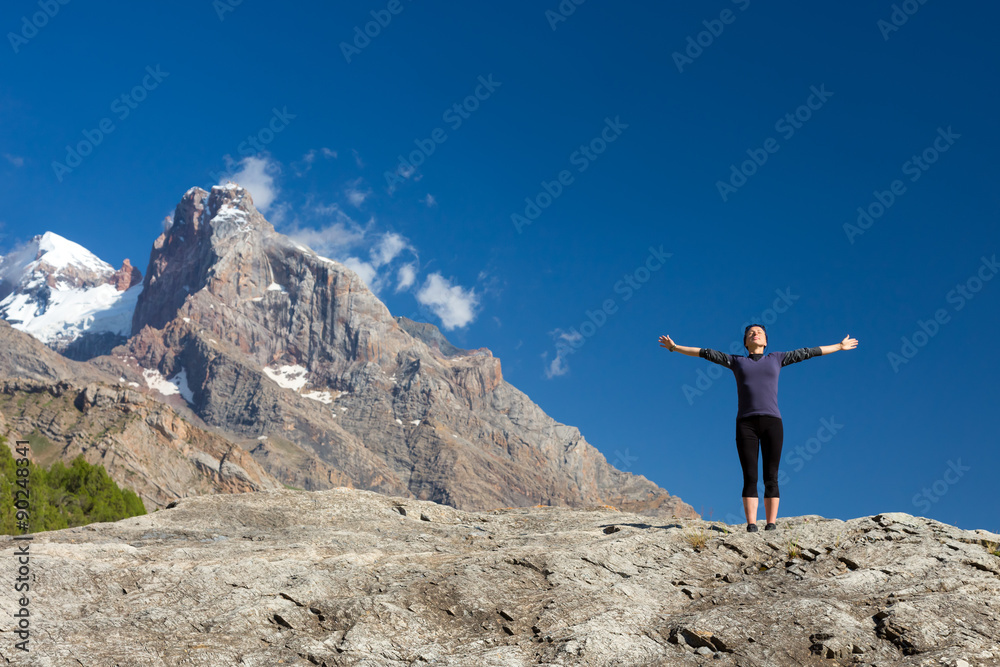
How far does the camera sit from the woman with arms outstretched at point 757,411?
37.2 feet

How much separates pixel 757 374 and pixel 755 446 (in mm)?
1075

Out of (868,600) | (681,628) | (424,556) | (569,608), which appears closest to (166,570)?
(424,556)

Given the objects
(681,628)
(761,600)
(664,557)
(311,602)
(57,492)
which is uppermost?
(57,492)

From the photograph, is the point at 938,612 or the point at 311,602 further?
the point at 311,602

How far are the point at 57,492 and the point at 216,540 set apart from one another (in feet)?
169

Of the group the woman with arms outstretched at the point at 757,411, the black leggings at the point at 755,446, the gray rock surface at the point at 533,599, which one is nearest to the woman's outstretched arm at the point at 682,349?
the woman with arms outstretched at the point at 757,411

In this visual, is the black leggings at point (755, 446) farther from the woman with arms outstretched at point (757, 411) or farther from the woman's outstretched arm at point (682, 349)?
the woman's outstretched arm at point (682, 349)

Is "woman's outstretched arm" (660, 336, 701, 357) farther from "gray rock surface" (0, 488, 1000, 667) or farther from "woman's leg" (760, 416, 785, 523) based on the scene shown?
"gray rock surface" (0, 488, 1000, 667)

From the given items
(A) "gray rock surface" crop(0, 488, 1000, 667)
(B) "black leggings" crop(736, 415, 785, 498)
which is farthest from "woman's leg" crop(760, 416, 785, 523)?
(A) "gray rock surface" crop(0, 488, 1000, 667)

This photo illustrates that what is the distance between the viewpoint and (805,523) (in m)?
12.1

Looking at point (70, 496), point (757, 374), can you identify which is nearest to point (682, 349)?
point (757, 374)

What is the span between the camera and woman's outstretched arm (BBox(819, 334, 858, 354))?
11.8 metres

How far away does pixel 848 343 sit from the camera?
11.9m

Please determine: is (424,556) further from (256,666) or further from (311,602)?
(256,666)
